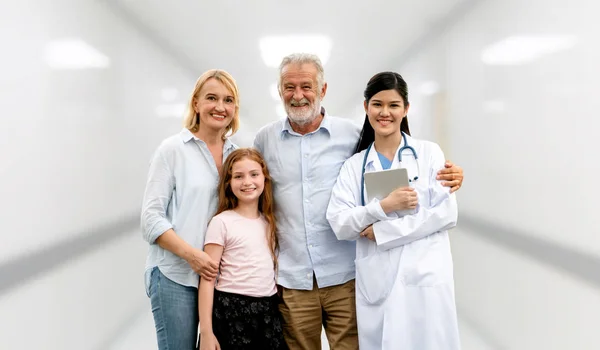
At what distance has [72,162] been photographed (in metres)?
2.39

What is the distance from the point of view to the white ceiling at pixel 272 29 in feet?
11.8

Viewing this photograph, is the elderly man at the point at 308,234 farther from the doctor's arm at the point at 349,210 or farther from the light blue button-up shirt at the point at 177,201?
the light blue button-up shirt at the point at 177,201

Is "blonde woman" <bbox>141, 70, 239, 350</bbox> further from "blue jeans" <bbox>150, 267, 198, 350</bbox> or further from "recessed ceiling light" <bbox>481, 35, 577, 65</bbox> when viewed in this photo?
"recessed ceiling light" <bbox>481, 35, 577, 65</bbox>

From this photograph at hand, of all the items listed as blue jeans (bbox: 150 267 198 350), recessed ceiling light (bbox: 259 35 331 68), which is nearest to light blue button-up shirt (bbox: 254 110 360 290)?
blue jeans (bbox: 150 267 198 350)

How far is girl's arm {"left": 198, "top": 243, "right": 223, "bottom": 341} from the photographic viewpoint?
1657 mm

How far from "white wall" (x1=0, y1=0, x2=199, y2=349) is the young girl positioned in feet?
2.62

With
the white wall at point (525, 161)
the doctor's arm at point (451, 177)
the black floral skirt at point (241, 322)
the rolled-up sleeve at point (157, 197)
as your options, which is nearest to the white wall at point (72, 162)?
the rolled-up sleeve at point (157, 197)

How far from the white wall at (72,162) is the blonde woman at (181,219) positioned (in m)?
0.58

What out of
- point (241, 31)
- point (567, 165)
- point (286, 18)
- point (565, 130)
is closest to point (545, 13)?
point (565, 130)

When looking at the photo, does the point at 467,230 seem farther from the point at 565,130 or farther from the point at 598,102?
the point at 598,102

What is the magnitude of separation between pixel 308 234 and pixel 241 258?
0.92 feet

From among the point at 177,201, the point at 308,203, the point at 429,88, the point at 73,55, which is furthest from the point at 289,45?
the point at 177,201

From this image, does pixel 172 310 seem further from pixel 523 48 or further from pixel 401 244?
pixel 523 48

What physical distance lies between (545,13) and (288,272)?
172 cm
